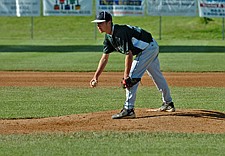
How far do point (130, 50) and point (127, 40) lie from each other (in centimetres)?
16

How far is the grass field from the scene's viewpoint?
9.10m

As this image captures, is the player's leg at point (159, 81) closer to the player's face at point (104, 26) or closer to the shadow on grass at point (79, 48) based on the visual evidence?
the player's face at point (104, 26)

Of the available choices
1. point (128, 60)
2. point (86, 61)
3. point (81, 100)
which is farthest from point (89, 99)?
point (86, 61)

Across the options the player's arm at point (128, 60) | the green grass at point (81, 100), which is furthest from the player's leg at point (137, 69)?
the green grass at point (81, 100)

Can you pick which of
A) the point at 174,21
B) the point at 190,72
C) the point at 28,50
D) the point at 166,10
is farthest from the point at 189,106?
the point at 174,21

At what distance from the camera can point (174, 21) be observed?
45.1 metres

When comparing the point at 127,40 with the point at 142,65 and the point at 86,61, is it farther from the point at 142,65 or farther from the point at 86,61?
the point at 86,61

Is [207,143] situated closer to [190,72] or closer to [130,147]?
[130,147]

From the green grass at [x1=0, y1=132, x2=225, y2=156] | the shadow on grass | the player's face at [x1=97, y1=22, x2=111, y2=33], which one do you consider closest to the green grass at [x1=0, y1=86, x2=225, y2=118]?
the player's face at [x1=97, y1=22, x2=111, y2=33]

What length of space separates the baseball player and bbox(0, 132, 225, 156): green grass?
120 centimetres

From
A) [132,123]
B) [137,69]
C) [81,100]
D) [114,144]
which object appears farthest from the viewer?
[81,100]

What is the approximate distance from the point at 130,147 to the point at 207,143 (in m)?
1.11

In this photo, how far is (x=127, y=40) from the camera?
35.4 feet

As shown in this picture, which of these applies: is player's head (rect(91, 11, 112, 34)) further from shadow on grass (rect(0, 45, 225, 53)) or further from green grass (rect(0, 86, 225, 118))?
shadow on grass (rect(0, 45, 225, 53))
